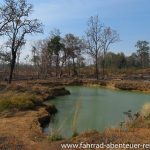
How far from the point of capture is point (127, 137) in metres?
9.60

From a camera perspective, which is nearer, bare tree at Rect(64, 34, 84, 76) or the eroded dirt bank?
the eroded dirt bank

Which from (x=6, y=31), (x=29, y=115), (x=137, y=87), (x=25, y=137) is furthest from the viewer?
(x=137, y=87)

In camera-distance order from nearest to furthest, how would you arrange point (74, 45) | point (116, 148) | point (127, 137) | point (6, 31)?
point (116, 148), point (127, 137), point (6, 31), point (74, 45)

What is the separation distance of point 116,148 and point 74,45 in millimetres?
67457

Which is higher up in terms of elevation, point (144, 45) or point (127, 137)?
point (144, 45)

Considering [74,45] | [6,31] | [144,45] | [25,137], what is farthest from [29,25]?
[144,45]

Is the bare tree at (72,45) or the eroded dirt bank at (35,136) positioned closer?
the eroded dirt bank at (35,136)

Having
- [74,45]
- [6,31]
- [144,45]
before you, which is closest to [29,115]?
[6,31]

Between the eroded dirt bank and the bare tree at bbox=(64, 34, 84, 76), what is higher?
the bare tree at bbox=(64, 34, 84, 76)

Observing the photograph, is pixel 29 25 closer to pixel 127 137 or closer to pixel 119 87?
pixel 119 87

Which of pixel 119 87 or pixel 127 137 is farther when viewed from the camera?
pixel 119 87

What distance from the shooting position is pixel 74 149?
8.81m

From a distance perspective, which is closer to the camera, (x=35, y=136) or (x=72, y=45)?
(x=35, y=136)

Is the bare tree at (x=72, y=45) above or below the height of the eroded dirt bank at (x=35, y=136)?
above
